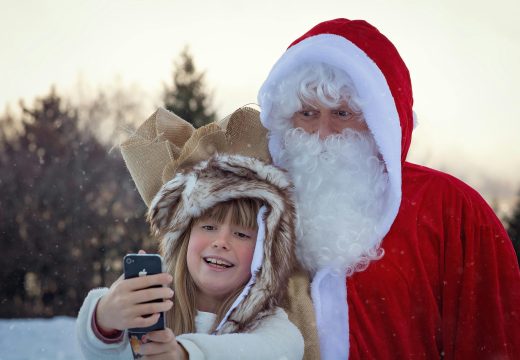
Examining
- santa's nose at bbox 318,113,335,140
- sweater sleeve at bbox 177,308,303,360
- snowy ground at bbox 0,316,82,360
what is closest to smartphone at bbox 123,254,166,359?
sweater sleeve at bbox 177,308,303,360

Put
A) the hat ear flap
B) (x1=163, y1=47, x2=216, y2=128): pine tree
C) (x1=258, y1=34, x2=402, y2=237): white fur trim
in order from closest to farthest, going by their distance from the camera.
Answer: the hat ear flap, (x1=258, y1=34, x2=402, y2=237): white fur trim, (x1=163, y1=47, x2=216, y2=128): pine tree

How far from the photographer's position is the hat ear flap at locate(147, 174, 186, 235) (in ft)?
10.4

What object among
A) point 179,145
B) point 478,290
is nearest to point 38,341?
point 179,145

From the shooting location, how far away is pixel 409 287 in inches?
128

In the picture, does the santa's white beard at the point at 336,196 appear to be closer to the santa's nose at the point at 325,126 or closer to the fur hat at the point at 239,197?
the santa's nose at the point at 325,126

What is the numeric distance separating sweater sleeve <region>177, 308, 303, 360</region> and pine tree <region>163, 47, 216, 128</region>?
14647mm

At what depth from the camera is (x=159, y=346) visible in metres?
2.35

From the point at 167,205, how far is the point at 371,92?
115cm

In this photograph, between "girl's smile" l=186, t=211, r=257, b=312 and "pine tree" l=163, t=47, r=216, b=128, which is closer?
"girl's smile" l=186, t=211, r=257, b=312

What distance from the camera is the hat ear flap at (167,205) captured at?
10.4ft

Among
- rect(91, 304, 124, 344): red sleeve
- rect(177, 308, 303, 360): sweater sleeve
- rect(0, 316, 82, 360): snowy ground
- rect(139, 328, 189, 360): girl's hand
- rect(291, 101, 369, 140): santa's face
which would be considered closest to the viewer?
rect(139, 328, 189, 360): girl's hand

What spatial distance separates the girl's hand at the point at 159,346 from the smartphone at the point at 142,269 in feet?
0.09

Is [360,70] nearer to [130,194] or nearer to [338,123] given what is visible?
[338,123]

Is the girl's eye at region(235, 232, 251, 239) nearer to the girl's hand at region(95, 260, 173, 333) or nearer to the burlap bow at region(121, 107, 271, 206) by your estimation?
the burlap bow at region(121, 107, 271, 206)
